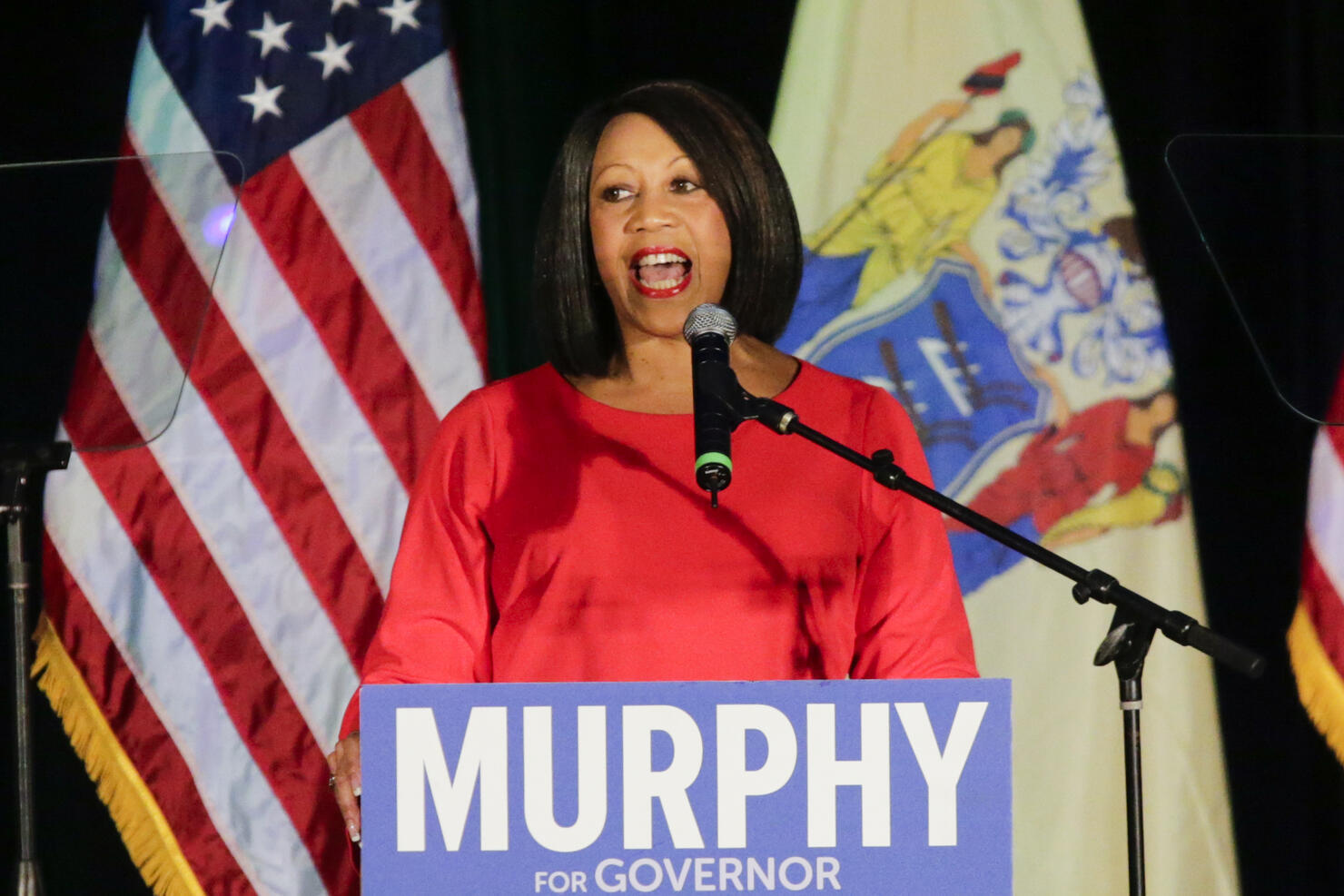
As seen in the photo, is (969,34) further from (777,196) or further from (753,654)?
(753,654)

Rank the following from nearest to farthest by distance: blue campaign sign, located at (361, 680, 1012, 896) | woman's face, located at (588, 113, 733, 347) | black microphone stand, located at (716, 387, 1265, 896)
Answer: blue campaign sign, located at (361, 680, 1012, 896)
black microphone stand, located at (716, 387, 1265, 896)
woman's face, located at (588, 113, 733, 347)

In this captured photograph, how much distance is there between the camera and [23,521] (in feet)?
6.34

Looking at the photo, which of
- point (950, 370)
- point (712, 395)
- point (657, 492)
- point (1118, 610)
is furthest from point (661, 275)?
point (950, 370)

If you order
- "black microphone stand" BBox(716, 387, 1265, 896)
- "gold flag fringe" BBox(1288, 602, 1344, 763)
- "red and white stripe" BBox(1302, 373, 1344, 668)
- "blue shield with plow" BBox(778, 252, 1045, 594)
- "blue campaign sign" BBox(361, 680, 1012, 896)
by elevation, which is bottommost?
"blue campaign sign" BBox(361, 680, 1012, 896)

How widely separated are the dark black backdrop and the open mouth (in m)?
0.77

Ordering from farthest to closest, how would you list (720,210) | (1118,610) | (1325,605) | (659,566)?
(1325,605) → (720,210) → (659,566) → (1118,610)

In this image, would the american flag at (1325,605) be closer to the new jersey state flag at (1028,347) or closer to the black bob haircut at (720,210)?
the new jersey state flag at (1028,347)

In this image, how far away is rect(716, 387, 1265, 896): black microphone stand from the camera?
1.40 m

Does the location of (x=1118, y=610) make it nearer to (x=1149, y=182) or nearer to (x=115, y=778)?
(x=1149, y=182)

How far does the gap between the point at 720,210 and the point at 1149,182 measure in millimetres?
1072

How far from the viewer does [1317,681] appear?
2496mm

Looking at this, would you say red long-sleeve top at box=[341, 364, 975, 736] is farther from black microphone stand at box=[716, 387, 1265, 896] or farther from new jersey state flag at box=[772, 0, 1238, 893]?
new jersey state flag at box=[772, 0, 1238, 893]

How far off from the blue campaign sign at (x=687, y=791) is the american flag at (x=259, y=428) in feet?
4.79

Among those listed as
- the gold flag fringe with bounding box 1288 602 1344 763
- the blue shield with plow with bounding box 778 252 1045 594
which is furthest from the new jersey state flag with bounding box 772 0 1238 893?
the gold flag fringe with bounding box 1288 602 1344 763
